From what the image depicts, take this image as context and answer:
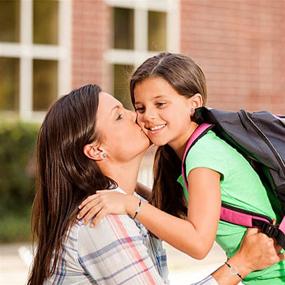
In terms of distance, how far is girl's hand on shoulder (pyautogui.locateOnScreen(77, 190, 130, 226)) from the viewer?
7.84 ft

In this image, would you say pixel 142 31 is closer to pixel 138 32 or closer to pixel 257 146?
pixel 138 32

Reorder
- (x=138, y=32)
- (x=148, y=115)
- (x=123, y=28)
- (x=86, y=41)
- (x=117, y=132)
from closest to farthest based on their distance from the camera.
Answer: (x=117, y=132), (x=148, y=115), (x=86, y=41), (x=123, y=28), (x=138, y=32)

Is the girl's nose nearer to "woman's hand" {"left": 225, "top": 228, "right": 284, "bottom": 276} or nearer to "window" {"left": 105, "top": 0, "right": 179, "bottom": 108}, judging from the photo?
"woman's hand" {"left": 225, "top": 228, "right": 284, "bottom": 276}

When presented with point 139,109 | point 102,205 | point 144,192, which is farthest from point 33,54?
point 102,205

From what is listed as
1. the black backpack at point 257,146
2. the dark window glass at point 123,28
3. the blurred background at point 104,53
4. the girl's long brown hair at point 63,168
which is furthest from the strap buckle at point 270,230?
the dark window glass at point 123,28

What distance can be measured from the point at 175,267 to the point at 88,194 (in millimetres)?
4976

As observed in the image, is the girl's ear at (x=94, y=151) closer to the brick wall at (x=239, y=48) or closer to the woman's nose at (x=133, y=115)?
the woman's nose at (x=133, y=115)

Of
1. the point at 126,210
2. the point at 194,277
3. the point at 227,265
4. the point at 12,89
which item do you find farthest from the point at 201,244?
the point at 12,89

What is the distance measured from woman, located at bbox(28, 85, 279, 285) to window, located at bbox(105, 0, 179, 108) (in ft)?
24.0

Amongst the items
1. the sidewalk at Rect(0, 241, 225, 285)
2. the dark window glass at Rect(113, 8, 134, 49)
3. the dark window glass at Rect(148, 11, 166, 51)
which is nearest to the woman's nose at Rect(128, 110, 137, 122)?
the sidewalk at Rect(0, 241, 225, 285)

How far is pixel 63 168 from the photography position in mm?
2561

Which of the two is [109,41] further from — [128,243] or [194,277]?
[128,243]

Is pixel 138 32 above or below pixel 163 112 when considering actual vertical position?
above

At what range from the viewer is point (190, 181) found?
263 centimetres
